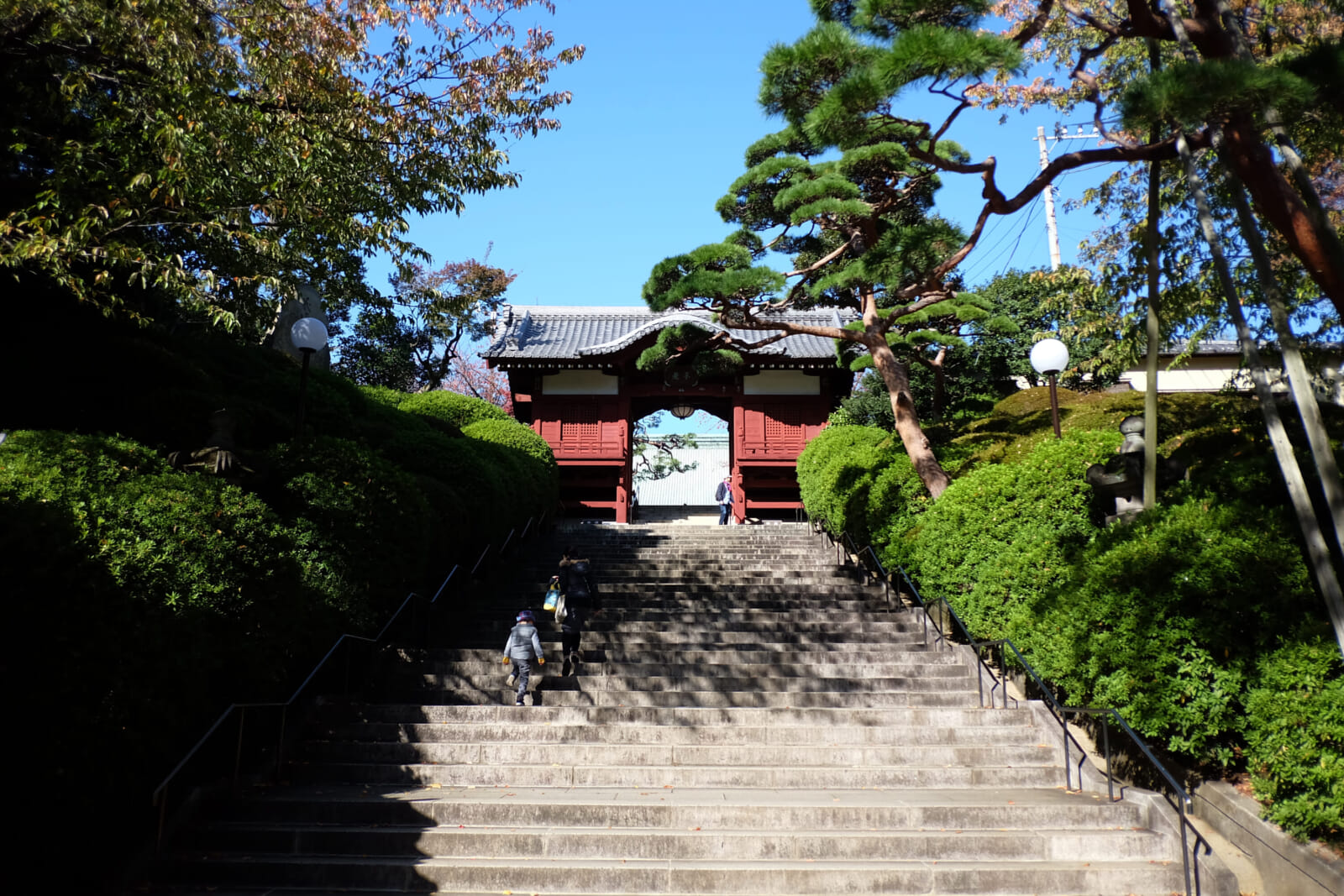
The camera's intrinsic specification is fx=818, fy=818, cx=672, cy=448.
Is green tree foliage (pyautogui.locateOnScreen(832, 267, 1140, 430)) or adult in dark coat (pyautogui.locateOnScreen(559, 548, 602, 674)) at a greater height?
green tree foliage (pyautogui.locateOnScreen(832, 267, 1140, 430))

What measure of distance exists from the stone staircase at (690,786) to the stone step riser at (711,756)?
0.05ft

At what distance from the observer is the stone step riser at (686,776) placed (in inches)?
257

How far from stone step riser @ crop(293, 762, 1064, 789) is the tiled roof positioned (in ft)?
38.1

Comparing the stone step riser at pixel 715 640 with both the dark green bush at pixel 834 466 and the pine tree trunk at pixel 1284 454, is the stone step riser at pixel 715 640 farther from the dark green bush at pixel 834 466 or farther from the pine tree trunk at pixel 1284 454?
the pine tree trunk at pixel 1284 454

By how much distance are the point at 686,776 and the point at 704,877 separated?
4.55ft

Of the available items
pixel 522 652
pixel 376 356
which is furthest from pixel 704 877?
pixel 376 356

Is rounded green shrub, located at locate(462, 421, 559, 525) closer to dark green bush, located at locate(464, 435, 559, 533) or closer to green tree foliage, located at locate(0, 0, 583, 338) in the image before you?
dark green bush, located at locate(464, 435, 559, 533)

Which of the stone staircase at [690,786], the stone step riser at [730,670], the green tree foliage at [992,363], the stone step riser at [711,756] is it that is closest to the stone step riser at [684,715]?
the stone staircase at [690,786]

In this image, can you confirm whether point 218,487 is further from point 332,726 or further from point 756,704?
point 756,704

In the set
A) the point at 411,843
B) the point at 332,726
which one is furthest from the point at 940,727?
the point at 332,726

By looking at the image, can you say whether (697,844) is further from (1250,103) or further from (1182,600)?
(1250,103)

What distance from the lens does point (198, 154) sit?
6418 millimetres

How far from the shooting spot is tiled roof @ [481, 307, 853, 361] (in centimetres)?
1884

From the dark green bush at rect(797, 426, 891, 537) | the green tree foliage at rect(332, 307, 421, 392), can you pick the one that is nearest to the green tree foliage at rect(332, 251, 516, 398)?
the green tree foliage at rect(332, 307, 421, 392)
